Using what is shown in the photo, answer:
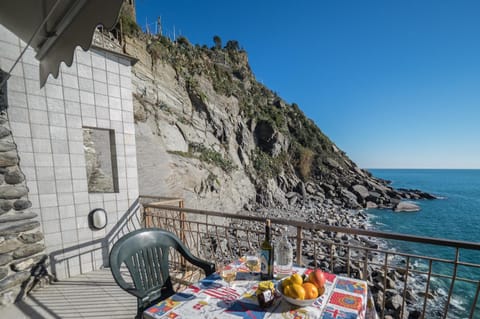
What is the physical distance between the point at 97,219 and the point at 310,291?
2817 mm

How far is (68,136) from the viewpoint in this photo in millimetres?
2590

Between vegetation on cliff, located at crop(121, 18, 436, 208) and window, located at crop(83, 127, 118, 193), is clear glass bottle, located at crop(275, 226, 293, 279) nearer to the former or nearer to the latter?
window, located at crop(83, 127, 118, 193)

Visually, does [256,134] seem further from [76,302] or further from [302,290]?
[302,290]

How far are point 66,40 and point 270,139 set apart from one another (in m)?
15.4

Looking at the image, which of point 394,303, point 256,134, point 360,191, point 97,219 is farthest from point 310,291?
point 360,191

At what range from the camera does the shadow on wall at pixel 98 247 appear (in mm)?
2541

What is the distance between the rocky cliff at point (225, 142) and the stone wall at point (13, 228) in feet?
10.7

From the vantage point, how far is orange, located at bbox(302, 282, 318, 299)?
3.22ft

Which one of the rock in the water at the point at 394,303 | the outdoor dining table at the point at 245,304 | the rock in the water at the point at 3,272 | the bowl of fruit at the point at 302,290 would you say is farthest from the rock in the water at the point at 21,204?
the rock in the water at the point at 394,303

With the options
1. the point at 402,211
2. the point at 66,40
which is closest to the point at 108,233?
the point at 66,40

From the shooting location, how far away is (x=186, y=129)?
31.4 ft

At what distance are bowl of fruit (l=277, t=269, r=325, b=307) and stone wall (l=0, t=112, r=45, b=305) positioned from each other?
8.94 feet

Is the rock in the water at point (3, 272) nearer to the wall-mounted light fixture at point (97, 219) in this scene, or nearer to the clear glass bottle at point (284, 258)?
the wall-mounted light fixture at point (97, 219)

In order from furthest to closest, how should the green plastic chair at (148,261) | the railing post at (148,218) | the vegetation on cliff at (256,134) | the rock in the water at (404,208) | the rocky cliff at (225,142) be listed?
the rock in the water at (404,208)
the vegetation on cliff at (256,134)
the rocky cliff at (225,142)
the railing post at (148,218)
the green plastic chair at (148,261)
